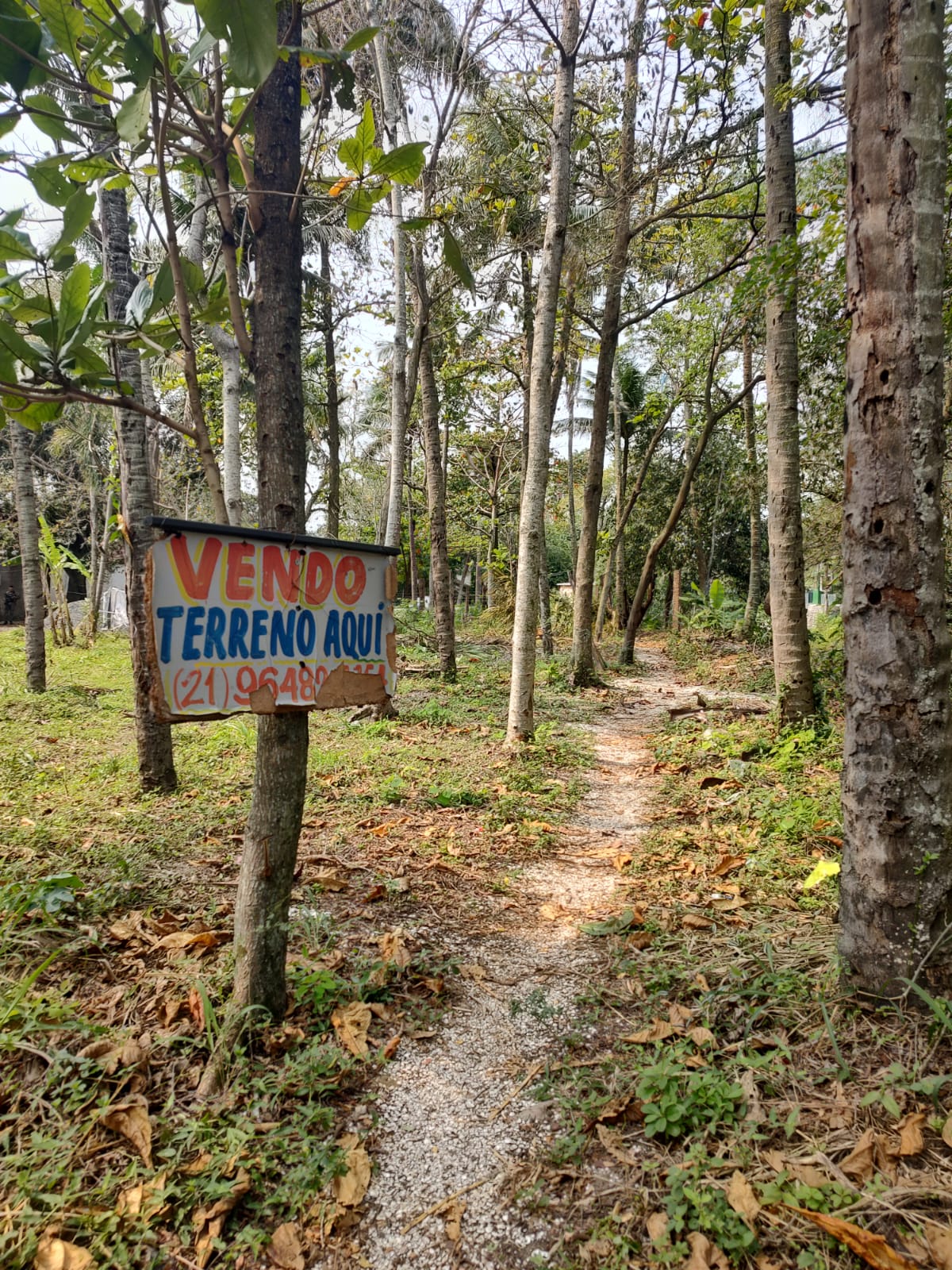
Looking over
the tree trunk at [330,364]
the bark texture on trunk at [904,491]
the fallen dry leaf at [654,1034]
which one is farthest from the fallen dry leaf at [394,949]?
the tree trunk at [330,364]

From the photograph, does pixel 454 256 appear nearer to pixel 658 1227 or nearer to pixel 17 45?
pixel 17 45

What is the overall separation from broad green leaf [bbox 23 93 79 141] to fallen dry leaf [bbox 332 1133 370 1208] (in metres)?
2.78

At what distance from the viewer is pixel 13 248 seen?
1.63 metres

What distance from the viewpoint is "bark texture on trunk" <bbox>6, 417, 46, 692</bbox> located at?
8.74 meters

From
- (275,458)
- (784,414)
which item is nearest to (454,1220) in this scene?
(275,458)

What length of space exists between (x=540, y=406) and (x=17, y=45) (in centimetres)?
551

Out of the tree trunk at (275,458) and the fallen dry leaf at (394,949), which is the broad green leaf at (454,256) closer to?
the tree trunk at (275,458)

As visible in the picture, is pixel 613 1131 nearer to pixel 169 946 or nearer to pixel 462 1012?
pixel 462 1012

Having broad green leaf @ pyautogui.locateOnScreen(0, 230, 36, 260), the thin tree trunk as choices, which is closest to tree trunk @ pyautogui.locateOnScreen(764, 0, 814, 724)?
the thin tree trunk

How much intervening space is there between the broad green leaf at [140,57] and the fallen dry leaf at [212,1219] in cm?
267

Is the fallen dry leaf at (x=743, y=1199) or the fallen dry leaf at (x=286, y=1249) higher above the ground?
the fallen dry leaf at (x=743, y=1199)

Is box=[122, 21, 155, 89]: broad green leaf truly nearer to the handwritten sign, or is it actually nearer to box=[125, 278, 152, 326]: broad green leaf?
box=[125, 278, 152, 326]: broad green leaf

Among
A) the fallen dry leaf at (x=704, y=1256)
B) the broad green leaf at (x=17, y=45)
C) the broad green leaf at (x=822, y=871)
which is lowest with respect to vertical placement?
the fallen dry leaf at (x=704, y=1256)

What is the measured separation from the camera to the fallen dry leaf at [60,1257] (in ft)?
5.00
